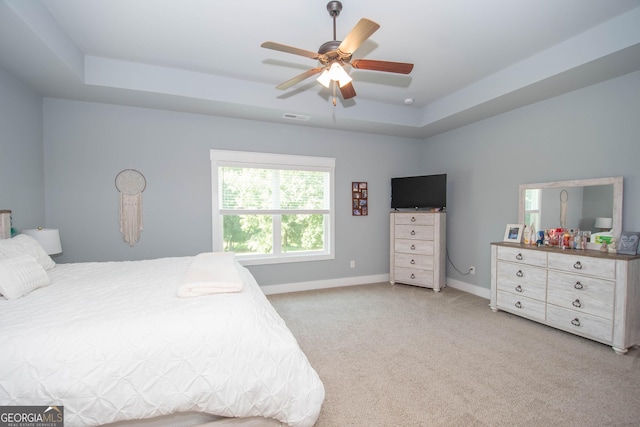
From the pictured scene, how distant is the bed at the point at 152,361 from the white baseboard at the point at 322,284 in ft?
8.32

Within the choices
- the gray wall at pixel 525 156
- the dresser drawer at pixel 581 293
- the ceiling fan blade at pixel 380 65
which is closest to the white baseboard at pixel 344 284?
the gray wall at pixel 525 156

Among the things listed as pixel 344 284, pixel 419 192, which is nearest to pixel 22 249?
pixel 344 284

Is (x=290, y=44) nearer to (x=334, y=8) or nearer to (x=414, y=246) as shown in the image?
(x=334, y=8)

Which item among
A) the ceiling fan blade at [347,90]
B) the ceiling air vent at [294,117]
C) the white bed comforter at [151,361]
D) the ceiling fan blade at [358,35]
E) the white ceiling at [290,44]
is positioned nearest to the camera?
the white bed comforter at [151,361]

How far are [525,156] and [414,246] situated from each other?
1.84 meters

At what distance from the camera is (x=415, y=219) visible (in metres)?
4.34

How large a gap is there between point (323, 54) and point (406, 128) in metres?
2.81

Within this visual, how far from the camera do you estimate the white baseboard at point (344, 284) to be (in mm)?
4070

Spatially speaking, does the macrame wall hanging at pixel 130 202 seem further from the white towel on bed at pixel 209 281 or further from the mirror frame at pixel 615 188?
the mirror frame at pixel 615 188

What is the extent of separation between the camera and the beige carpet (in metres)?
1.73

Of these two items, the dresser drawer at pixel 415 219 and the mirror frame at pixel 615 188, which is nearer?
the mirror frame at pixel 615 188

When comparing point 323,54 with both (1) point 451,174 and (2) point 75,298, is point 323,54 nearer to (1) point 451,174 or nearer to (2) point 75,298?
(2) point 75,298

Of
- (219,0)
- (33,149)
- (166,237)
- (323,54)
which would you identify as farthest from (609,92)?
(33,149)

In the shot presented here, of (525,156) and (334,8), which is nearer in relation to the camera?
(334,8)
